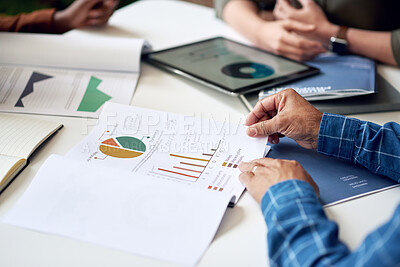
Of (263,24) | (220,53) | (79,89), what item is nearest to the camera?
(79,89)

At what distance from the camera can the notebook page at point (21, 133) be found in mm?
749

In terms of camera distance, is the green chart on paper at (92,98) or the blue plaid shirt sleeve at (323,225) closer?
the blue plaid shirt sleeve at (323,225)

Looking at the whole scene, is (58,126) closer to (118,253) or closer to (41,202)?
(41,202)

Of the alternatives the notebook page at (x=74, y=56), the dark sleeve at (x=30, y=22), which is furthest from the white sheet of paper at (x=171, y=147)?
the dark sleeve at (x=30, y=22)

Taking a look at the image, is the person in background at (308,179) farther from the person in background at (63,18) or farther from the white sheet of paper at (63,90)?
the person in background at (63,18)

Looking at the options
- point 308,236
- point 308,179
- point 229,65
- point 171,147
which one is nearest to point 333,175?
point 308,179

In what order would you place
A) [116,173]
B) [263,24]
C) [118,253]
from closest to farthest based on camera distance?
[118,253]
[116,173]
[263,24]

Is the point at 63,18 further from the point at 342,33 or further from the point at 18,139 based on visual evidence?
the point at 342,33

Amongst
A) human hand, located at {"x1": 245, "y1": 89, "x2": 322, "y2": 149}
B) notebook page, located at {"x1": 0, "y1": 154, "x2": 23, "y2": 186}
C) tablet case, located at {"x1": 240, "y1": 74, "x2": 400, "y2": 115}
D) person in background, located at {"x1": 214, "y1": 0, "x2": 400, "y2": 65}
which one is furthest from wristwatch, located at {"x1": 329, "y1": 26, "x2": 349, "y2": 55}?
notebook page, located at {"x1": 0, "y1": 154, "x2": 23, "y2": 186}

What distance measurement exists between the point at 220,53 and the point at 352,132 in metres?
0.51

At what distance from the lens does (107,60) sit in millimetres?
1068

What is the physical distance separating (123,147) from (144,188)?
0.49 feet

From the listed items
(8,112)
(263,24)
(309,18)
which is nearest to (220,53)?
(263,24)

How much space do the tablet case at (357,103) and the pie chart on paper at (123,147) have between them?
0.28 metres
